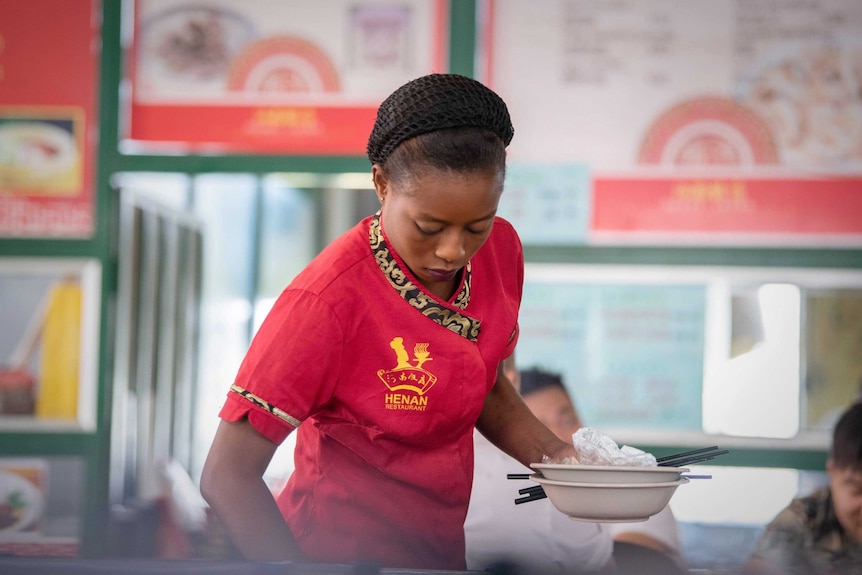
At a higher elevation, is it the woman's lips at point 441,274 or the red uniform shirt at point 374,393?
the woman's lips at point 441,274

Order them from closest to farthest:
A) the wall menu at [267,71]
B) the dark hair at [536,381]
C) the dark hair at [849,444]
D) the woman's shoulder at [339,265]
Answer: the woman's shoulder at [339,265] < the dark hair at [849,444] < the dark hair at [536,381] < the wall menu at [267,71]

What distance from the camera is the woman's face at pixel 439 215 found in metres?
1.30

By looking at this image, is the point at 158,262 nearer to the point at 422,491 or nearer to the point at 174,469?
the point at 174,469

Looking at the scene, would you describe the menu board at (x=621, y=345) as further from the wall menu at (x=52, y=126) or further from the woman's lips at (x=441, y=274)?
the woman's lips at (x=441, y=274)

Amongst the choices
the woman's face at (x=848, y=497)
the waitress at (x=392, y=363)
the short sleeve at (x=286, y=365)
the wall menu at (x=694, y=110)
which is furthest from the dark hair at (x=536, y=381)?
the short sleeve at (x=286, y=365)

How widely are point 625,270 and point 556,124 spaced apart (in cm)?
55

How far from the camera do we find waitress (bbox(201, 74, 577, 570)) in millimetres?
1300

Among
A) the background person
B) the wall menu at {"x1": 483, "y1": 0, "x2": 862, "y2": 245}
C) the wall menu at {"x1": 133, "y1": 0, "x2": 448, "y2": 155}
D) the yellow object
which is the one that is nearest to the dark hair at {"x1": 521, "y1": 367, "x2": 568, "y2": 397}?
the background person

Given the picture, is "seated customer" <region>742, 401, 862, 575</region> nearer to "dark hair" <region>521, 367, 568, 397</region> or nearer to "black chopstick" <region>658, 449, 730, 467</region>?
"black chopstick" <region>658, 449, 730, 467</region>

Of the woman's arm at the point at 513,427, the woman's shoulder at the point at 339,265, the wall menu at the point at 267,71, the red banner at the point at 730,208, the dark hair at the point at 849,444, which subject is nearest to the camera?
the woman's shoulder at the point at 339,265

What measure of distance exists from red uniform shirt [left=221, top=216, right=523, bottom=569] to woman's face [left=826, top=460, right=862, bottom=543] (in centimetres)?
91

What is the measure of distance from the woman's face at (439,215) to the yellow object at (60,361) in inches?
99.9

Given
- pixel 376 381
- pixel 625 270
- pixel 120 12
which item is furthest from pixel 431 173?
pixel 120 12

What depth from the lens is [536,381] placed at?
289 centimetres
